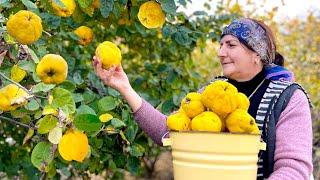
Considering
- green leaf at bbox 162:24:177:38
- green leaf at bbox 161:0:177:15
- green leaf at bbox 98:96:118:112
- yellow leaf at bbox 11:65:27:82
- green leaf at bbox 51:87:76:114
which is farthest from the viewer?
green leaf at bbox 162:24:177:38

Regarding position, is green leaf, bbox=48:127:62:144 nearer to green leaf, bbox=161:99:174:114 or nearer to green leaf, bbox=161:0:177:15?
green leaf, bbox=161:0:177:15

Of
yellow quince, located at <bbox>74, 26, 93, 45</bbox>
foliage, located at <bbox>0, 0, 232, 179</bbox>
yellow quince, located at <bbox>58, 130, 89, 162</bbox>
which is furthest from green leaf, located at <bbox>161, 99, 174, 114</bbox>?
yellow quince, located at <bbox>58, 130, 89, 162</bbox>

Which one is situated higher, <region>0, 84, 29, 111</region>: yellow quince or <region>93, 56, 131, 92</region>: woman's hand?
<region>0, 84, 29, 111</region>: yellow quince

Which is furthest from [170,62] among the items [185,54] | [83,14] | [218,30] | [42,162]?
[42,162]

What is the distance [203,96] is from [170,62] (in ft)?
6.10

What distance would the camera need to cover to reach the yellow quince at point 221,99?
4.01 ft

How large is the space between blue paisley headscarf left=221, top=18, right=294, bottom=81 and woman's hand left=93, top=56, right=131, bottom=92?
1.02 ft

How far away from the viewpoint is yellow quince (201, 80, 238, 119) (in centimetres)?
122

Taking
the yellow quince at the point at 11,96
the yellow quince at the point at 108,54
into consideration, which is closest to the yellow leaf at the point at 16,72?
Result: the yellow quince at the point at 11,96

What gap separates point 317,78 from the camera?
5426 millimetres

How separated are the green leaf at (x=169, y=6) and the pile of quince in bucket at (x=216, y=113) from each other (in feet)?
0.88

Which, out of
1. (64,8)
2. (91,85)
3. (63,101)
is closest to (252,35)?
(64,8)

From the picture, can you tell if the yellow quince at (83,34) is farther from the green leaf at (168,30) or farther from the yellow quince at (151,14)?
the yellow quince at (151,14)

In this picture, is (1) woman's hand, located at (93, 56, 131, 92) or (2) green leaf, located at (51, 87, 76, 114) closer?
(2) green leaf, located at (51, 87, 76, 114)
